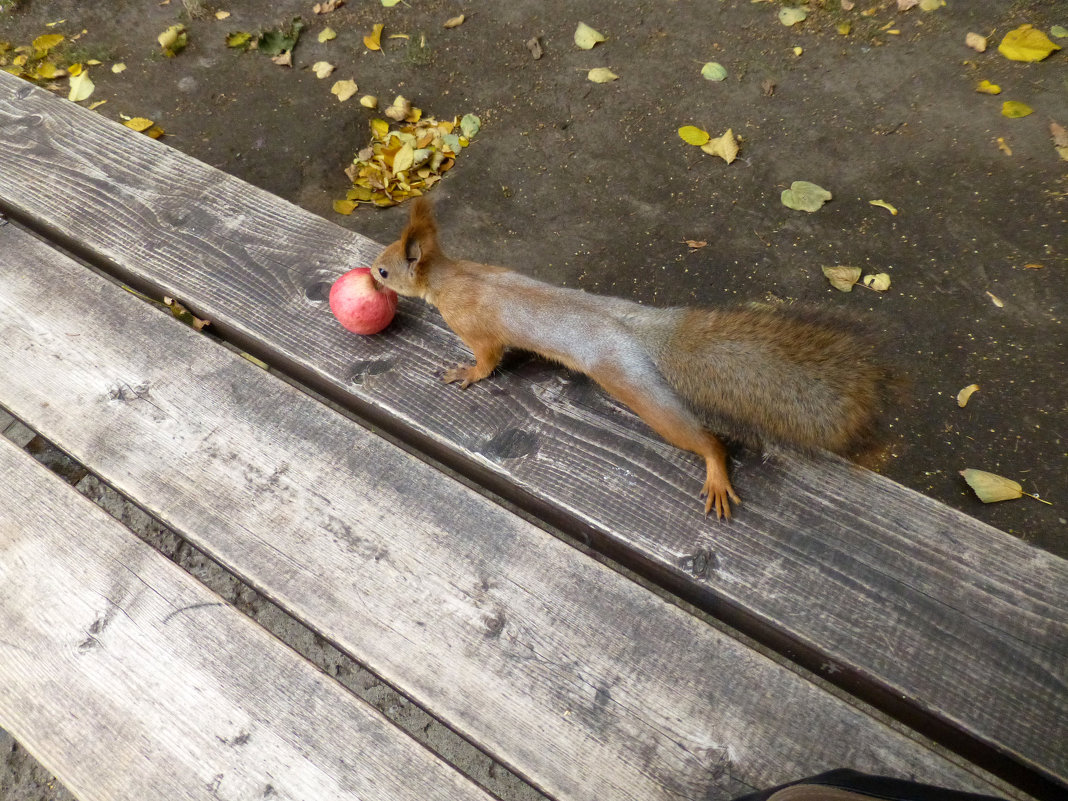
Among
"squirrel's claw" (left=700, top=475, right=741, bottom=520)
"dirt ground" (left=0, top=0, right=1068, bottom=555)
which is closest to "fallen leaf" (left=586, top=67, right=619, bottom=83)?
"dirt ground" (left=0, top=0, right=1068, bottom=555)

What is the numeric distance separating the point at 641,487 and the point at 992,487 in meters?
1.41

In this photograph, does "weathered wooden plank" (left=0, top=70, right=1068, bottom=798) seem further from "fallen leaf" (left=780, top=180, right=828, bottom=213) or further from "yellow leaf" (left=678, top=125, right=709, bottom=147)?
"yellow leaf" (left=678, top=125, right=709, bottom=147)

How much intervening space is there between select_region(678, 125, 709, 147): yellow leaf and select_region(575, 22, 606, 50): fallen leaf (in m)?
0.79

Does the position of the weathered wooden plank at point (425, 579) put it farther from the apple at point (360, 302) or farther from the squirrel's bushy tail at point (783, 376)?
the squirrel's bushy tail at point (783, 376)

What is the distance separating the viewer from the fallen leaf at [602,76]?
3.40 metres

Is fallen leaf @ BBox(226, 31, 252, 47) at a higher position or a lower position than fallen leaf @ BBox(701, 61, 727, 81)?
higher

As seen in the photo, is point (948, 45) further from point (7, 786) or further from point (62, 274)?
point (7, 786)

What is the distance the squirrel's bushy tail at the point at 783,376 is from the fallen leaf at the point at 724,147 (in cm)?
203

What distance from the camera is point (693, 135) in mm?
3139

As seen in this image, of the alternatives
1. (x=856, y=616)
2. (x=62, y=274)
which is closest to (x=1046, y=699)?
(x=856, y=616)

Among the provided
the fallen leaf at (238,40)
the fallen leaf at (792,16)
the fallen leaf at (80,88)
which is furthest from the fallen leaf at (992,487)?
the fallen leaf at (80,88)

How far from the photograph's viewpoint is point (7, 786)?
1.88 m

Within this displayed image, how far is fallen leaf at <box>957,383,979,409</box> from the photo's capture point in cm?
238

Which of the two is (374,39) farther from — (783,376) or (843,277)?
(783,376)
